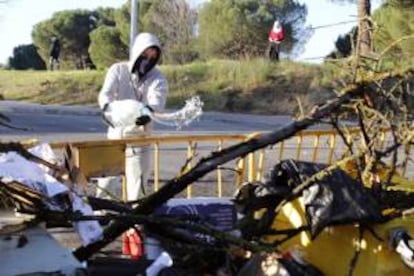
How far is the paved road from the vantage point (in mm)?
19725

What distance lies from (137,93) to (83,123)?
1679 cm

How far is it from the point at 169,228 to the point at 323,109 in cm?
92

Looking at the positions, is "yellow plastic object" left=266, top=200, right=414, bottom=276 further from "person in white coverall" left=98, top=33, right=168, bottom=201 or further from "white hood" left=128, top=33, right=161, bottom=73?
"white hood" left=128, top=33, right=161, bottom=73

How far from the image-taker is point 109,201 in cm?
451

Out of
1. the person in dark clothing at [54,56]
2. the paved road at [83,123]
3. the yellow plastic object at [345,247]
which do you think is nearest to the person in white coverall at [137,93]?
the yellow plastic object at [345,247]

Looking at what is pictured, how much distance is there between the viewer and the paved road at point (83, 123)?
1973 cm

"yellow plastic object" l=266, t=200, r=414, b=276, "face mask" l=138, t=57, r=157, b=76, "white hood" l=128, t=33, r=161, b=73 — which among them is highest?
"white hood" l=128, t=33, r=161, b=73

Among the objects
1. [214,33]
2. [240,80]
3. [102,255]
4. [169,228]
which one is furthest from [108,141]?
[214,33]

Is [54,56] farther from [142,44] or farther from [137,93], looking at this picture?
[142,44]

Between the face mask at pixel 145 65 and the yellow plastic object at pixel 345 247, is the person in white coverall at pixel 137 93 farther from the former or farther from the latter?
the yellow plastic object at pixel 345 247

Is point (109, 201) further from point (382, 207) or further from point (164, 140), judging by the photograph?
point (164, 140)

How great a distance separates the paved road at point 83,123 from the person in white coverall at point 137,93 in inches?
407

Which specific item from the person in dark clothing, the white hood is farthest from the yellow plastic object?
the person in dark clothing

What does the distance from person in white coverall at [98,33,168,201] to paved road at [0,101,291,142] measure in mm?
10329
